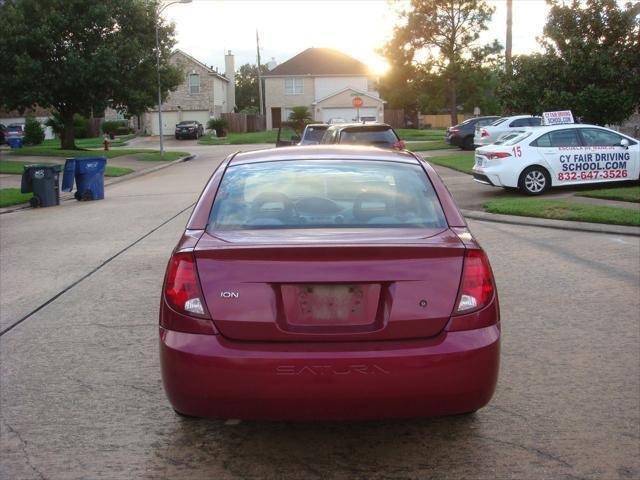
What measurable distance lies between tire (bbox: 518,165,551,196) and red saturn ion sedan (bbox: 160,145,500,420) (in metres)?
12.5

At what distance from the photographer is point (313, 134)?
2278cm

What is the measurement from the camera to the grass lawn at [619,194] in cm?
1416

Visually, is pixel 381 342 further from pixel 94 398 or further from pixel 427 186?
pixel 94 398

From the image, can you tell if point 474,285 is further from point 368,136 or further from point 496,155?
point 368,136

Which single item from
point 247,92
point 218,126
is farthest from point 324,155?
point 247,92

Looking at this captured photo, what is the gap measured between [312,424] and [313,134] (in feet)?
61.7

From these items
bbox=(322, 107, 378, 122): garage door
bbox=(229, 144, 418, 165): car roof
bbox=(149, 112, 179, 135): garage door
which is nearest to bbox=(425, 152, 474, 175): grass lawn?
bbox=(229, 144, 418, 165): car roof

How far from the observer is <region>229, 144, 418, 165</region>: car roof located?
4805mm

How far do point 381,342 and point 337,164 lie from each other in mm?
1578

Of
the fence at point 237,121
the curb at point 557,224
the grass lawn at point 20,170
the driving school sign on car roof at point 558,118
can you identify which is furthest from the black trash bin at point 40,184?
the fence at point 237,121

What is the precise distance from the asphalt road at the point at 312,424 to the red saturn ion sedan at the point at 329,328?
48 centimetres

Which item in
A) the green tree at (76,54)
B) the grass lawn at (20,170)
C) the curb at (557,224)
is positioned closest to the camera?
the curb at (557,224)

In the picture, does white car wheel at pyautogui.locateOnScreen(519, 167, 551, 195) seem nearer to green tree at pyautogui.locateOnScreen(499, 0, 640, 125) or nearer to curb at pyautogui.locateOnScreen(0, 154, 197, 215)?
green tree at pyautogui.locateOnScreen(499, 0, 640, 125)

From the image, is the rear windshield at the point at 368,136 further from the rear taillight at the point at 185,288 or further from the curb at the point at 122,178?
the rear taillight at the point at 185,288
